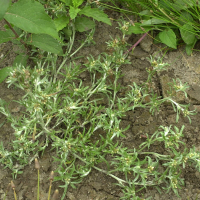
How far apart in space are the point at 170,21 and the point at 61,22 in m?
1.26

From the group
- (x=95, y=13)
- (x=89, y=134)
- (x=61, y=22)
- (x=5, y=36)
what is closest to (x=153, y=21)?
(x=95, y=13)

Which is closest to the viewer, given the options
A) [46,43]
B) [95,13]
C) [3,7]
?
[3,7]

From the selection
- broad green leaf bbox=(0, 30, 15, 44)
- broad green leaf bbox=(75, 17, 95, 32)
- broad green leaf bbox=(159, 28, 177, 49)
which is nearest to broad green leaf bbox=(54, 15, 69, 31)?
broad green leaf bbox=(75, 17, 95, 32)

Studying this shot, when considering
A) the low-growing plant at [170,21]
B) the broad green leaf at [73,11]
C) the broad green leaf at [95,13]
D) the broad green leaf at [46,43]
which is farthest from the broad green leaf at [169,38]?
the broad green leaf at [46,43]

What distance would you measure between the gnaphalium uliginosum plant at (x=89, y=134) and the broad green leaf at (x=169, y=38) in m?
0.48

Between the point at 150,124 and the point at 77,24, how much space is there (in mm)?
1454

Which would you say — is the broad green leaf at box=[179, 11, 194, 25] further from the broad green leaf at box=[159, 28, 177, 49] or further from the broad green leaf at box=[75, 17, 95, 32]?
the broad green leaf at box=[75, 17, 95, 32]

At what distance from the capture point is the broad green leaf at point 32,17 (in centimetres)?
230

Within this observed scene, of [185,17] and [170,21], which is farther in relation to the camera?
[185,17]

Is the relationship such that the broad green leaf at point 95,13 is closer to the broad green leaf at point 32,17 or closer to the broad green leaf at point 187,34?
the broad green leaf at point 32,17

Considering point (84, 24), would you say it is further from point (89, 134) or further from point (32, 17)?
point (89, 134)

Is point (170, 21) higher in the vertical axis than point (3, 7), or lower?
lower

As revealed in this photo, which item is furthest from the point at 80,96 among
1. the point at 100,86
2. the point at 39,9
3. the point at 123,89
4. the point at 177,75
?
the point at 177,75

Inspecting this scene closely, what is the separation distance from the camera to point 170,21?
9.61 ft
